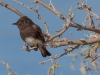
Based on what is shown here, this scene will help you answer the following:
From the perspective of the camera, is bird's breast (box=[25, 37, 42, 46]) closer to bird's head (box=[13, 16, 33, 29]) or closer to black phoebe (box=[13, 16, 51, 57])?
black phoebe (box=[13, 16, 51, 57])

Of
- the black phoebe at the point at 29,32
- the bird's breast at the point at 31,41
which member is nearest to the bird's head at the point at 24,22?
the black phoebe at the point at 29,32

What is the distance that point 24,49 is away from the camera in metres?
2.81

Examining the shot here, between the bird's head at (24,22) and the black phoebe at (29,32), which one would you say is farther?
the bird's head at (24,22)

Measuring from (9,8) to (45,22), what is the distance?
15.8 inches

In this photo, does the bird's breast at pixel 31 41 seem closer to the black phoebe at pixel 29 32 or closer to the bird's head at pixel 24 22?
the black phoebe at pixel 29 32

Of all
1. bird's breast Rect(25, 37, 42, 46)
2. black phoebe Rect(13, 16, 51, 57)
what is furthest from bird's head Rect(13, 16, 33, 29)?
bird's breast Rect(25, 37, 42, 46)

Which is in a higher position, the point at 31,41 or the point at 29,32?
the point at 29,32

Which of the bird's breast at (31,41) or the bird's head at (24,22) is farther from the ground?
the bird's head at (24,22)

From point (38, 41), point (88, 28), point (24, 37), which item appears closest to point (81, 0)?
point (88, 28)

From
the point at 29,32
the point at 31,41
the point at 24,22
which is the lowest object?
the point at 31,41

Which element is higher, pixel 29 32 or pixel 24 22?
pixel 24 22

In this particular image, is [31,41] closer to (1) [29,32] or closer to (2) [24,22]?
(1) [29,32]

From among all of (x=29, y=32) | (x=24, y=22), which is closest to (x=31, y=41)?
(x=29, y=32)

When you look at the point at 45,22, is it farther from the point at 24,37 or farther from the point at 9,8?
the point at 24,37
